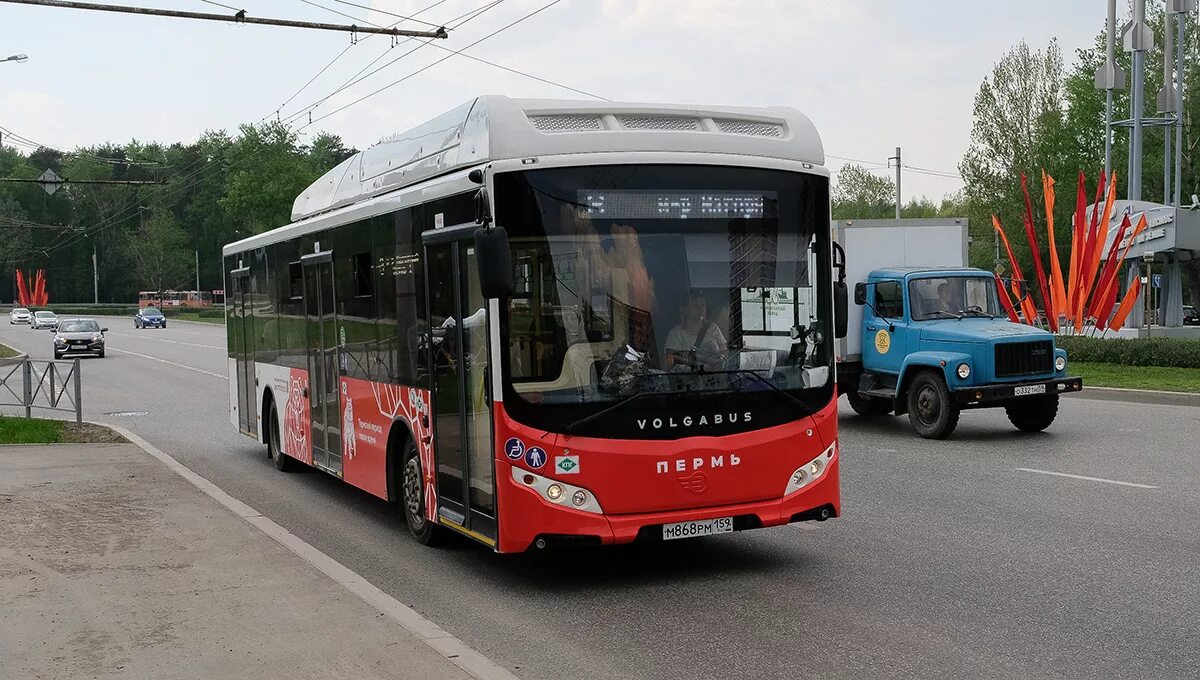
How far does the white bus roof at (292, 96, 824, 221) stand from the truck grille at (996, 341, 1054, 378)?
304 inches

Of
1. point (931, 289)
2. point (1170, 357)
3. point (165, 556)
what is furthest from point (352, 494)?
point (1170, 357)

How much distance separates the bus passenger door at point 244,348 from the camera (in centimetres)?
1584

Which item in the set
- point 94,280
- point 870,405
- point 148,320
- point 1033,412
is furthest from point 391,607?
point 94,280

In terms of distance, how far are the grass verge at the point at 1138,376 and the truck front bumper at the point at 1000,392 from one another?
21.7ft

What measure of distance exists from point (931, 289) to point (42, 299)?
441 ft

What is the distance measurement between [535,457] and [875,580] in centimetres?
235

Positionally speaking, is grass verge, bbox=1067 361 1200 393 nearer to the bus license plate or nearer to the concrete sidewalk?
the bus license plate

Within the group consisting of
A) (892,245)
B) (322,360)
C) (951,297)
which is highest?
(892,245)

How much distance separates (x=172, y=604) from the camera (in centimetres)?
762

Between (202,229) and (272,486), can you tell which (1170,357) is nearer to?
(272,486)

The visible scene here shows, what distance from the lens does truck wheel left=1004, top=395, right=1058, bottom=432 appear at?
54.3ft

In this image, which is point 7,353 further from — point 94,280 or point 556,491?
point 94,280

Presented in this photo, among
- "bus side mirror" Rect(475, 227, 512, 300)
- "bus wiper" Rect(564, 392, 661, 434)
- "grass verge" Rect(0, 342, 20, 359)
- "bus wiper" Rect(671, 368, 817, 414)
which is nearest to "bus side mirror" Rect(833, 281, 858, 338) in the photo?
"bus wiper" Rect(671, 368, 817, 414)

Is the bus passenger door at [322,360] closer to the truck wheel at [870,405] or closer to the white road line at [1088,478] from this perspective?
the white road line at [1088,478]
